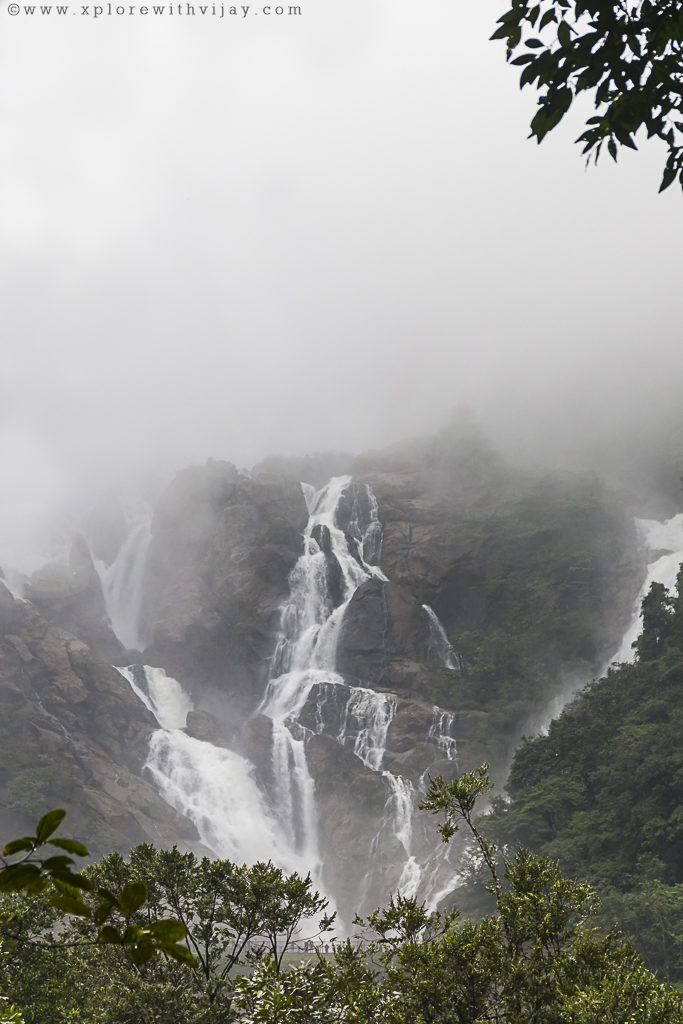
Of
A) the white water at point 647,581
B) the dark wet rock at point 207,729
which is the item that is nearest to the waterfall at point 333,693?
the dark wet rock at point 207,729

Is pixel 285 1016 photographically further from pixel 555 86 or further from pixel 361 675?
pixel 361 675

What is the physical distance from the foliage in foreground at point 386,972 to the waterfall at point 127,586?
70.9m

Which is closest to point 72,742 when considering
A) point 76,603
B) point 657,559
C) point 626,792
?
point 76,603

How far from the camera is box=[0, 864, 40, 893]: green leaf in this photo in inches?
56.7

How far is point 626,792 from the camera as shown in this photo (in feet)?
120

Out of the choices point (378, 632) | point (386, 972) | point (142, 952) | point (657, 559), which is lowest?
point (142, 952)

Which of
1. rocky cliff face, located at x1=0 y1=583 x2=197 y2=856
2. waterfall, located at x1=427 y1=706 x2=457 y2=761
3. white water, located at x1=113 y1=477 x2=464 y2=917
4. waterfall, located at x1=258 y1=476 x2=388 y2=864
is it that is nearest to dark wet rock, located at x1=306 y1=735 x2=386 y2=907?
white water, located at x1=113 y1=477 x2=464 y2=917

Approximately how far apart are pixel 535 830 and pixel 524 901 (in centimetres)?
2900

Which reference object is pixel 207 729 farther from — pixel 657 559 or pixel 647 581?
pixel 657 559

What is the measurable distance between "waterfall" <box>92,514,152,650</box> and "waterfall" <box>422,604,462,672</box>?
3427 centimetres

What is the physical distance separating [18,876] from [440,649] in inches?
2589

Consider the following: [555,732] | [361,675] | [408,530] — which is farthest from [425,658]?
[555,732]

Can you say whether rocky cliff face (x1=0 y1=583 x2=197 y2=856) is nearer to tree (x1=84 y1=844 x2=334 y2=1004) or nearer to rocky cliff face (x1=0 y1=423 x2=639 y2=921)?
rocky cliff face (x1=0 y1=423 x2=639 y2=921)

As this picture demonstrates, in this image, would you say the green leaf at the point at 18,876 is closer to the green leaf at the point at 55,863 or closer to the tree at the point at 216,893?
the green leaf at the point at 55,863
